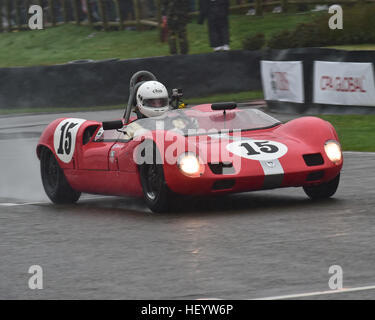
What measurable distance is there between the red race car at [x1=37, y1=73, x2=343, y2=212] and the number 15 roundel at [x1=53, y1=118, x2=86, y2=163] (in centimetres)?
2

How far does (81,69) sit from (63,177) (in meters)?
14.7

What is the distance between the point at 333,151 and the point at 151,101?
2193 mm

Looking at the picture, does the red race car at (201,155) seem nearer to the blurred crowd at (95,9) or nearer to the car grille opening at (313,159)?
the car grille opening at (313,159)

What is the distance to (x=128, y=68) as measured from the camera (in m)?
24.8

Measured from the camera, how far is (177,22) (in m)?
29.8

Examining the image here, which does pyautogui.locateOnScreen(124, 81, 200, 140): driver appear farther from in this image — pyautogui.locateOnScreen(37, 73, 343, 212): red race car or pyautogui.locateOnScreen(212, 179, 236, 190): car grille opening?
pyautogui.locateOnScreen(212, 179, 236, 190): car grille opening

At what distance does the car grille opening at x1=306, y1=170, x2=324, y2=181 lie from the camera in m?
8.71

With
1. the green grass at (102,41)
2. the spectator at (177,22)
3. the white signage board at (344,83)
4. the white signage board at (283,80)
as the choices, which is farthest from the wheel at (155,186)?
the green grass at (102,41)

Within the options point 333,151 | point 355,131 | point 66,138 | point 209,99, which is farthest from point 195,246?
point 209,99

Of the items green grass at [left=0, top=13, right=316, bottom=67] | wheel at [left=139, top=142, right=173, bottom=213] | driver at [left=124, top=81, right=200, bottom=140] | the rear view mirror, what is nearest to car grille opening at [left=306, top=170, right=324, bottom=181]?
wheel at [left=139, top=142, right=173, bottom=213]

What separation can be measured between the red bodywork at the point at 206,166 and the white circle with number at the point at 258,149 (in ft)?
0.18

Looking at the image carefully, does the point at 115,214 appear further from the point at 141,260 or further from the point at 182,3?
the point at 182,3

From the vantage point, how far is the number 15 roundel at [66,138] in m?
10.4

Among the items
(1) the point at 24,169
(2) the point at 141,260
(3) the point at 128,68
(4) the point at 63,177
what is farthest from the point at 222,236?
(3) the point at 128,68
